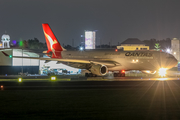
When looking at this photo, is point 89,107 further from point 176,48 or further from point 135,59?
point 176,48

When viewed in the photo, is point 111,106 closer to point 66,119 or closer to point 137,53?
point 66,119

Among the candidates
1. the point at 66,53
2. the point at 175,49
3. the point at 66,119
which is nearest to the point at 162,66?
the point at 66,53

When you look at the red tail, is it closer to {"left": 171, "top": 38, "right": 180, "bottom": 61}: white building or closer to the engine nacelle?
the engine nacelle

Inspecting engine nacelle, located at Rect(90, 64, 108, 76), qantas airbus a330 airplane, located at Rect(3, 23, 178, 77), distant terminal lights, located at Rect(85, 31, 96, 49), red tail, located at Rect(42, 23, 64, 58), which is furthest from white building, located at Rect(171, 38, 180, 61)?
engine nacelle, located at Rect(90, 64, 108, 76)

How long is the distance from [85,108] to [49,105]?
235 cm

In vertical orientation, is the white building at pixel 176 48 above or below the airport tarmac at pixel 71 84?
above

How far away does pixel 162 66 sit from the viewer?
4203 centimetres

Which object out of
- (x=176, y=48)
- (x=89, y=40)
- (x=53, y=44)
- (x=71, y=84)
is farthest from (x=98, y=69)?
(x=89, y=40)

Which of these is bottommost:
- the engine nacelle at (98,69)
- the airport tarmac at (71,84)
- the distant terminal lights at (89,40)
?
the airport tarmac at (71,84)

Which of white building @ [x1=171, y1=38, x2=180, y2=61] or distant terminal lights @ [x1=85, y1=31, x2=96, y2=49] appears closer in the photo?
white building @ [x1=171, y1=38, x2=180, y2=61]

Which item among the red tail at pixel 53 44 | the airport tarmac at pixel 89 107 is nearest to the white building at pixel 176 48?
the red tail at pixel 53 44

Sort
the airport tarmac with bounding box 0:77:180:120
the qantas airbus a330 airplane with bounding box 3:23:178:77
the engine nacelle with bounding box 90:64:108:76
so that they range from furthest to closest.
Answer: the qantas airbus a330 airplane with bounding box 3:23:178:77 → the engine nacelle with bounding box 90:64:108:76 → the airport tarmac with bounding box 0:77:180:120

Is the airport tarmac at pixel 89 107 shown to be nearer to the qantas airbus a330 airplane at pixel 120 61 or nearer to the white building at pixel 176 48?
the qantas airbus a330 airplane at pixel 120 61

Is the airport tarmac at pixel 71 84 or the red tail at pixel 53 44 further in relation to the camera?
the red tail at pixel 53 44
